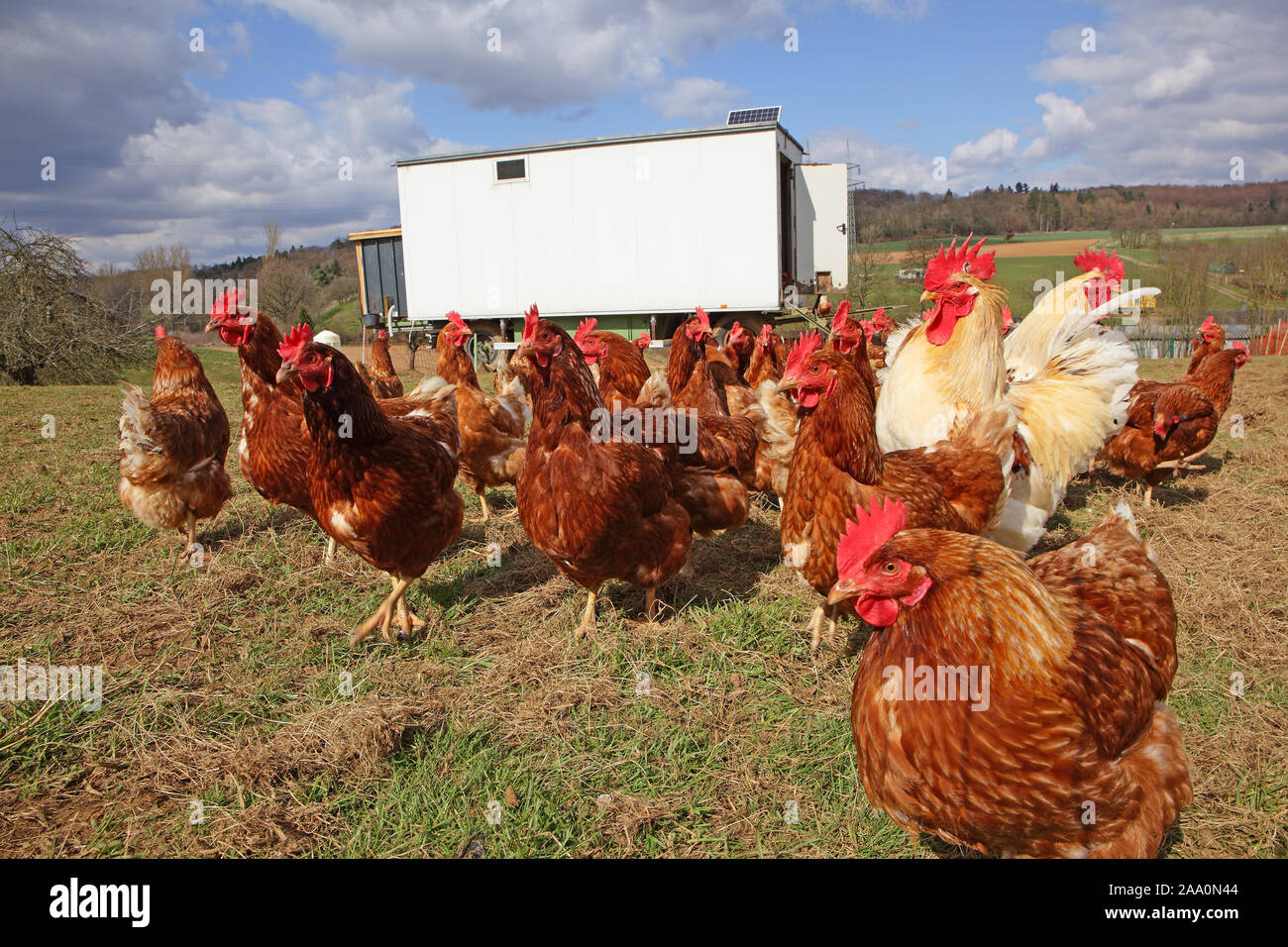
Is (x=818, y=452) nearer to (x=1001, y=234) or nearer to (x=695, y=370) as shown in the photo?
(x=695, y=370)

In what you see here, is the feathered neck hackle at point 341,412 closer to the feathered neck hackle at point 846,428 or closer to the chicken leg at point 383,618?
the chicken leg at point 383,618

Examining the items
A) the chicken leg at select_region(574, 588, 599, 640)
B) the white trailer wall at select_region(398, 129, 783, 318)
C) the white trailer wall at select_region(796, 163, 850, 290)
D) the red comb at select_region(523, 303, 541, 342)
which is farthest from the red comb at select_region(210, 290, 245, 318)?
the white trailer wall at select_region(796, 163, 850, 290)

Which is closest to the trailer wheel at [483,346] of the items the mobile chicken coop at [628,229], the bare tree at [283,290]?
the mobile chicken coop at [628,229]

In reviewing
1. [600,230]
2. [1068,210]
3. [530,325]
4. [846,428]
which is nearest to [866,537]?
[846,428]

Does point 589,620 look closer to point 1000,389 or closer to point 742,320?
point 1000,389

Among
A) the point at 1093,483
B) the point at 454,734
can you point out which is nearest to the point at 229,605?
the point at 454,734

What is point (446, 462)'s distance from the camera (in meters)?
4.70

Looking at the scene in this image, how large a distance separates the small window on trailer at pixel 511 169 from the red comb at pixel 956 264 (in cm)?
1449

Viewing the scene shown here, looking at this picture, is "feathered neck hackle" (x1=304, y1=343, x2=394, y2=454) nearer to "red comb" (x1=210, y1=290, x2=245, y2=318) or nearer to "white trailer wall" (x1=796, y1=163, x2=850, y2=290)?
"red comb" (x1=210, y1=290, x2=245, y2=318)

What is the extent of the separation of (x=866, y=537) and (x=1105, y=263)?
6.76 meters

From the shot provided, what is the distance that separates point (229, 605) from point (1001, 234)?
113 ft

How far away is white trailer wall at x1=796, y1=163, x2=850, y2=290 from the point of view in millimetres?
18312

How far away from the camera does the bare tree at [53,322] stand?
17.5 metres

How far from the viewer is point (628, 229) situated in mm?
17047
